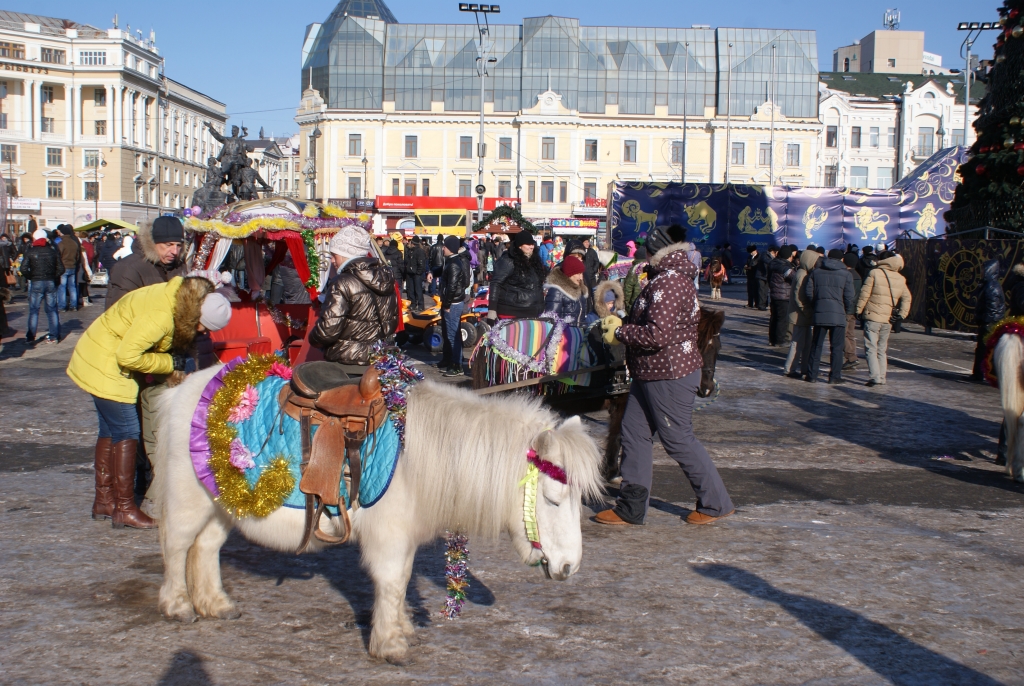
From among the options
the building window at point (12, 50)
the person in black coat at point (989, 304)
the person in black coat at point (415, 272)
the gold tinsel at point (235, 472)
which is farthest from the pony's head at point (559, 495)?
the building window at point (12, 50)

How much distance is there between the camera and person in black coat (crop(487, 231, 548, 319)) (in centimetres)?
876

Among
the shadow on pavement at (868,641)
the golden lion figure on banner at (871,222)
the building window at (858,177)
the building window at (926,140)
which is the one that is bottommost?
the shadow on pavement at (868,641)

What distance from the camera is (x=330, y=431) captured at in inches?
142

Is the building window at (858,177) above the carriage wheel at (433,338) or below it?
above

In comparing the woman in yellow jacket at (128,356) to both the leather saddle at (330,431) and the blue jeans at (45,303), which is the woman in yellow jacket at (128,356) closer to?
the leather saddle at (330,431)

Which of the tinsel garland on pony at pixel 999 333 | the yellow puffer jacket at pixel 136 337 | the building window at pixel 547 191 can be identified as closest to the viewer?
the yellow puffer jacket at pixel 136 337

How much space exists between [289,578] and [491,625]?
4.12ft

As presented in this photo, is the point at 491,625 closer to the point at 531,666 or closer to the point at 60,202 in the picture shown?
the point at 531,666

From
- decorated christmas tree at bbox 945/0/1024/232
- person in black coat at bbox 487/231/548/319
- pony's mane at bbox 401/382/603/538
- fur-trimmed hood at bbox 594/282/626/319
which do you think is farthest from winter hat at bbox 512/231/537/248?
decorated christmas tree at bbox 945/0/1024/232

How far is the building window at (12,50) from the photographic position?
72.2 metres

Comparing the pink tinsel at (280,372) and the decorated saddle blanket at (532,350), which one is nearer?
the pink tinsel at (280,372)

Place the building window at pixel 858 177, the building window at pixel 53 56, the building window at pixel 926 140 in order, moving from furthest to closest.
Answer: the building window at pixel 53 56 → the building window at pixel 858 177 → the building window at pixel 926 140

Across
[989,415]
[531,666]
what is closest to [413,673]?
[531,666]

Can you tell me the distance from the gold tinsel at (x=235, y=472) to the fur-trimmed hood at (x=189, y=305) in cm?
103
